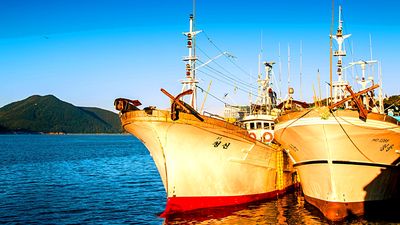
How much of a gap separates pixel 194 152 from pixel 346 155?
843 cm

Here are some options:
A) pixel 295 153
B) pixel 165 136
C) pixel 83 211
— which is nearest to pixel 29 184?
pixel 83 211

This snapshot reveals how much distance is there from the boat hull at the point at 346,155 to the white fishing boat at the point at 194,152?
402 centimetres

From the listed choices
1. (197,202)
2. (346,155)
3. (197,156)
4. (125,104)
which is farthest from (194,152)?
(346,155)

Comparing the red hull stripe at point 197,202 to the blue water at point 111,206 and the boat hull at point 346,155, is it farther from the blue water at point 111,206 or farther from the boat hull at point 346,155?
the boat hull at point 346,155

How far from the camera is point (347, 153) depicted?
817 inches

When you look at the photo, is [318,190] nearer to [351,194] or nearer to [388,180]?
[351,194]

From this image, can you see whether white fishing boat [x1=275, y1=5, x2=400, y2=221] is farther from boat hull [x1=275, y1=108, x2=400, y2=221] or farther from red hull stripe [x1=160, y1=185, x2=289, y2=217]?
red hull stripe [x1=160, y1=185, x2=289, y2=217]

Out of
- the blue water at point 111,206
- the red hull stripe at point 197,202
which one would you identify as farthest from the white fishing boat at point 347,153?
the red hull stripe at point 197,202

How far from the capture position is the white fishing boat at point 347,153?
20.4m

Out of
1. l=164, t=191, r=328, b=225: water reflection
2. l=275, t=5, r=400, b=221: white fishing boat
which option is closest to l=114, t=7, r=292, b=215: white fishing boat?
l=164, t=191, r=328, b=225: water reflection

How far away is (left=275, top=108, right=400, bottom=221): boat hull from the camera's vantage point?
2045 cm

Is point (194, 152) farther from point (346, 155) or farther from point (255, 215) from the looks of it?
point (346, 155)

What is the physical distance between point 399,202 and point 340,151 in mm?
7090

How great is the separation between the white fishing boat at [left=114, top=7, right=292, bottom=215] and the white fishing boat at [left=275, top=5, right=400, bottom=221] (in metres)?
3.80
